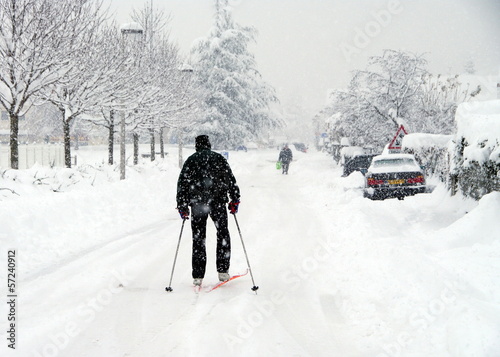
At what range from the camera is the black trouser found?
551 cm

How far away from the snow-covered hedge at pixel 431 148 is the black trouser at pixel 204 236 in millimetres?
9868

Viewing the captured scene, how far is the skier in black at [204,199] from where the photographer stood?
5.56 metres

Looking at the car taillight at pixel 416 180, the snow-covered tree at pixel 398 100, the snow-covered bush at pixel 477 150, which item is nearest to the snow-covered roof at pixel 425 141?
the car taillight at pixel 416 180

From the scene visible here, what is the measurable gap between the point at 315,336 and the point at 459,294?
1.51 metres

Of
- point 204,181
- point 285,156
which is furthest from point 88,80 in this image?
point 285,156

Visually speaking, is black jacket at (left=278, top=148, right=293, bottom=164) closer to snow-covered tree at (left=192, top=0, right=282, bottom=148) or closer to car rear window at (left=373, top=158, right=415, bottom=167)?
car rear window at (left=373, top=158, right=415, bottom=167)

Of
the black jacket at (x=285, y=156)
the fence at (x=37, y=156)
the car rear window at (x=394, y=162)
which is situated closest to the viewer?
the car rear window at (x=394, y=162)

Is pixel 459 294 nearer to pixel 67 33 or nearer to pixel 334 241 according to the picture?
pixel 334 241

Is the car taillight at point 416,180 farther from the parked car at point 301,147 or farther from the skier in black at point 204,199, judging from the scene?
the parked car at point 301,147

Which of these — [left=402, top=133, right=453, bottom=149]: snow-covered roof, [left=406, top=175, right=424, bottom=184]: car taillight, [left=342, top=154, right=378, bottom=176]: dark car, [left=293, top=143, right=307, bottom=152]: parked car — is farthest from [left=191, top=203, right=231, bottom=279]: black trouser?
[left=293, top=143, right=307, bottom=152]: parked car

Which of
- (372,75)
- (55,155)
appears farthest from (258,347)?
(55,155)

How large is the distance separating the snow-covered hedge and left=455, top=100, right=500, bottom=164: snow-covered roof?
442cm

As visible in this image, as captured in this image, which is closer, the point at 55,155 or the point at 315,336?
the point at 315,336

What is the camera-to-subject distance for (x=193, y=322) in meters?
4.26
